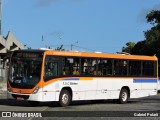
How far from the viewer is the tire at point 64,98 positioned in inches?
903

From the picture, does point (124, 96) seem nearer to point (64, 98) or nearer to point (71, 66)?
point (71, 66)

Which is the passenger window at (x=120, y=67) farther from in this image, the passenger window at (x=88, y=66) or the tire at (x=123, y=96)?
→ the passenger window at (x=88, y=66)

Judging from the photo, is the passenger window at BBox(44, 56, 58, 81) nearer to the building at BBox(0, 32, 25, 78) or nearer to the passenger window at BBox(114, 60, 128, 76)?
the passenger window at BBox(114, 60, 128, 76)

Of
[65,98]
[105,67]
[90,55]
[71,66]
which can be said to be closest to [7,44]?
[105,67]

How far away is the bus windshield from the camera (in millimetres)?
22078

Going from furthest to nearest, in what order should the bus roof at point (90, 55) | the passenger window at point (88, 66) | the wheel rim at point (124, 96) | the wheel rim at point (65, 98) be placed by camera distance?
the wheel rim at point (124, 96)
the passenger window at point (88, 66)
the wheel rim at point (65, 98)
the bus roof at point (90, 55)

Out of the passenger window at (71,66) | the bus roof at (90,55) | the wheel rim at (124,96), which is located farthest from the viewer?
the wheel rim at (124,96)

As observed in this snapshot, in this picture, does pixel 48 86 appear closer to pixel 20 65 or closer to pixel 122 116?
pixel 20 65

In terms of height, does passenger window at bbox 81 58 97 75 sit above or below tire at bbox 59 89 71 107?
above

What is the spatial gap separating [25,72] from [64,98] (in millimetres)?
2347

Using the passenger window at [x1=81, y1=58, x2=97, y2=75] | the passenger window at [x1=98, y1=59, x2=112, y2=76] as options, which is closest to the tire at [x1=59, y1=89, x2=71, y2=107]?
the passenger window at [x1=81, y1=58, x2=97, y2=75]

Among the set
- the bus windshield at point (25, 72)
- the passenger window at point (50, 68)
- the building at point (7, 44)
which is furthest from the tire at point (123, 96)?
the building at point (7, 44)

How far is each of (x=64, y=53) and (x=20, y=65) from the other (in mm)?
2195

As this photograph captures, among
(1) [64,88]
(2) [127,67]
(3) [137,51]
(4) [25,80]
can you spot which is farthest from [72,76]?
(3) [137,51]
